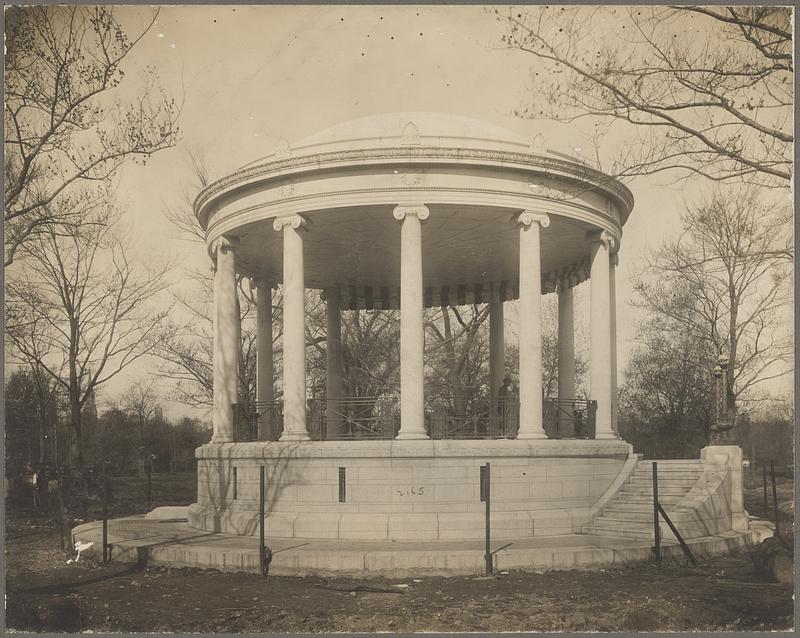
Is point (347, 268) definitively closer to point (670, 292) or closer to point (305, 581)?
point (305, 581)

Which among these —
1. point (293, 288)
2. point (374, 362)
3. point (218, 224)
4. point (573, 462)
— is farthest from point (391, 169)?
point (374, 362)

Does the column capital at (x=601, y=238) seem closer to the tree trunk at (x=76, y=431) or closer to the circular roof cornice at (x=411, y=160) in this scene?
the circular roof cornice at (x=411, y=160)

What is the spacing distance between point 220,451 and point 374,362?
22.5 meters

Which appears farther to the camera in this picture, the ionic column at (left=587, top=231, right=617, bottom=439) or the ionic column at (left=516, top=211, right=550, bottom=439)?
the ionic column at (left=587, top=231, right=617, bottom=439)

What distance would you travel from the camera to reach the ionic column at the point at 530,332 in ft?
73.4

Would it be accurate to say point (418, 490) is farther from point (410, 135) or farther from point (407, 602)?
point (410, 135)

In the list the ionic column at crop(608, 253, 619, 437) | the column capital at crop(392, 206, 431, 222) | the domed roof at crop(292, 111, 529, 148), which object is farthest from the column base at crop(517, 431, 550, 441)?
the domed roof at crop(292, 111, 529, 148)

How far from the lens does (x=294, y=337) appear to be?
2277cm

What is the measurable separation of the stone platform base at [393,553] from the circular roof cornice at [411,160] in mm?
9082

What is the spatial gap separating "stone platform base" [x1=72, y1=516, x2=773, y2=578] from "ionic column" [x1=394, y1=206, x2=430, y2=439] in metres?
3.35

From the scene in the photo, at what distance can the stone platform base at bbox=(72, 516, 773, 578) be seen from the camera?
664 inches

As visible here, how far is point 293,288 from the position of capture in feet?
75.6

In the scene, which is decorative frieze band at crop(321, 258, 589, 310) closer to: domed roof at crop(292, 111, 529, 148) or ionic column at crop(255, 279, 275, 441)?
ionic column at crop(255, 279, 275, 441)

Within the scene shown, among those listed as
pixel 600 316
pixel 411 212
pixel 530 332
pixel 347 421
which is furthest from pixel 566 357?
pixel 411 212
